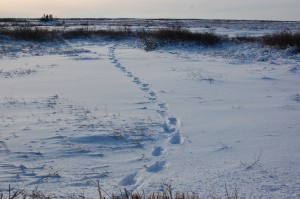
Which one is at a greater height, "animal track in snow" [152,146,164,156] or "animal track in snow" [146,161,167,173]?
"animal track in snow" [146,161,167,173]

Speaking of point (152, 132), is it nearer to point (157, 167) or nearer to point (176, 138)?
point (176, 138)

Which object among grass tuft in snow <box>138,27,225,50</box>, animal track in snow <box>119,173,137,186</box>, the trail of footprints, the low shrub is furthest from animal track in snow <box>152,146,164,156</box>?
the low shrub

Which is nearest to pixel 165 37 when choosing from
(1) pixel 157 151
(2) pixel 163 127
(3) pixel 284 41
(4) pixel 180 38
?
(4) pixel 180 38

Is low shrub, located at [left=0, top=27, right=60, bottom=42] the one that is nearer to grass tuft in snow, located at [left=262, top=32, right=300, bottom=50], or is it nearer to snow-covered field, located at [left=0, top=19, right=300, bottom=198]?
snow-covered field, located at [left=0, top=19, right=300, bottom=198]

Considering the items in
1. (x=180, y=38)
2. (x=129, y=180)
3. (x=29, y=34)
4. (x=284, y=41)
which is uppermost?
(x=284, y=41)

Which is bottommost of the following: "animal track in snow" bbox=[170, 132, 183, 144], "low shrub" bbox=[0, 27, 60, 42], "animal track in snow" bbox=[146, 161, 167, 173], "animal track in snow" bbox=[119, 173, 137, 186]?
"animal track in snow" bbox=[119, 173, 137, 186]

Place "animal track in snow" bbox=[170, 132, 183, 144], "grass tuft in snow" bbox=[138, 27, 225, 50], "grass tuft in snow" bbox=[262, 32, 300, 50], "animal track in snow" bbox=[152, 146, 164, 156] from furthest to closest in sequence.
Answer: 1. "grass tuft in snow" bbox=[138, 27, 225, 50]
2. "grass tuft in snow" bbox=[262, 32, 300, 50]
3. "animal track in snow" bbox=[170, 132, 183, 144]
4. "animal track in snow" bbox=[152, 146, 164, 156]

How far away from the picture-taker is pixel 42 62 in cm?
1202

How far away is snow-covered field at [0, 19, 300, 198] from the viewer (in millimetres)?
3113

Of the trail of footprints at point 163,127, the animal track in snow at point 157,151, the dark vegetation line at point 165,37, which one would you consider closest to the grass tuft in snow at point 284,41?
the dark vegetation line at point 165,37

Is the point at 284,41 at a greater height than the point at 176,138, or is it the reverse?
the point at 284,41

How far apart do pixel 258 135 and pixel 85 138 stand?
2.34 meters

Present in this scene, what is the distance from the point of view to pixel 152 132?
15.2ft

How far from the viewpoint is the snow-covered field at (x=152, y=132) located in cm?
311
